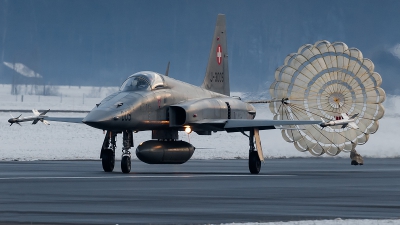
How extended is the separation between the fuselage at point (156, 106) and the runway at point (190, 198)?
1.93 metres

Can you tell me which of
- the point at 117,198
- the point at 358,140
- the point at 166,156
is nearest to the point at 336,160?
the point at 358,140

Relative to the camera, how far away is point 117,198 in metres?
22.9

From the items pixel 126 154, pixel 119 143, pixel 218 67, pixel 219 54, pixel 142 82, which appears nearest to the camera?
pixel 126 154

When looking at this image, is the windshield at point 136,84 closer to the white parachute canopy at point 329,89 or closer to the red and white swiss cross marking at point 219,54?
the red and white swiss cross marking at point 219,54

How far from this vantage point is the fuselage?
34188mm

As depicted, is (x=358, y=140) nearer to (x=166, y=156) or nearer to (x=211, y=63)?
(x=211, y=63)

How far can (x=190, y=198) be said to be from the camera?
23016 mm

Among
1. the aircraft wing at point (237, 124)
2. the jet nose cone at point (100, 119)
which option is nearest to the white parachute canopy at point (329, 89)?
the aircraft wing at point (237, 124)

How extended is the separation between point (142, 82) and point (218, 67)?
25.5 feet

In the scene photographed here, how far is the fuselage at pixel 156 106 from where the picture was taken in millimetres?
34188

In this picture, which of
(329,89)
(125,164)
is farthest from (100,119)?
(329,89)

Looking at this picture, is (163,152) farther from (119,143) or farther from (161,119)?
(119,143)

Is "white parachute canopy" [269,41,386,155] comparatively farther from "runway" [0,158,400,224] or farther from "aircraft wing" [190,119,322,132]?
"runway" [0,158,400,224]

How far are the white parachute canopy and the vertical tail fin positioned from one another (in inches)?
90.2
